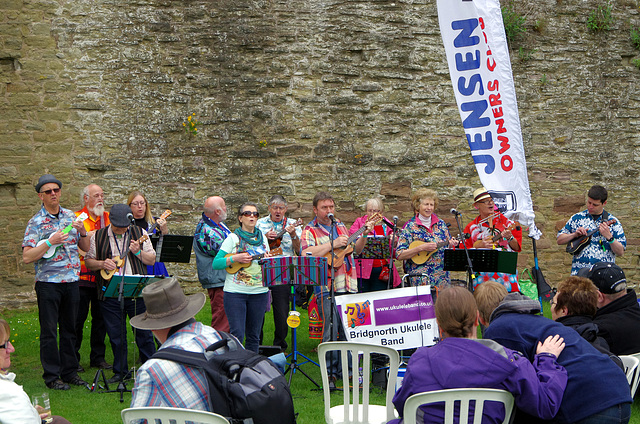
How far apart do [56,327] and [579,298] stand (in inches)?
187


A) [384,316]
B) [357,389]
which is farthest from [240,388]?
[384,316]

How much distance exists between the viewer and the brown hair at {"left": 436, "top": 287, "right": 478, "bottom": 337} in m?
3.17

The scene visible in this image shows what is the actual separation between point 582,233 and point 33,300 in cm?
744

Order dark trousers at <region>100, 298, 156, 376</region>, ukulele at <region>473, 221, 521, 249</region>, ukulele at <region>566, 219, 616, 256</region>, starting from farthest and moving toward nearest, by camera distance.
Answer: ukulele at <region>566, 219, 616, 256</region> < ukulele at <region>473, 221, 521, 249</region> < dark trousers at <region>100, 298, 156, 376</region>

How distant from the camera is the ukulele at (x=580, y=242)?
7.58 meters

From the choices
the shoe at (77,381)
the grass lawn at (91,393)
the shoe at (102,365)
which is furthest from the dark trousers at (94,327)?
the shoe at (77,381)

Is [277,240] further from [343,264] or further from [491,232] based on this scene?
[491,232]

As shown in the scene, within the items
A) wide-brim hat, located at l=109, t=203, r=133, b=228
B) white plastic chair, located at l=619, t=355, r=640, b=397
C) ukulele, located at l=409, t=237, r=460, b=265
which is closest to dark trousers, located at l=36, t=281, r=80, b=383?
wide-brim hat, located at l=109, t=203, r=133, b=228

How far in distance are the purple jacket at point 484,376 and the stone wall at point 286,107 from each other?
6811 mm

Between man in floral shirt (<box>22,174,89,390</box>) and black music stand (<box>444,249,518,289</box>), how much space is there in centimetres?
371

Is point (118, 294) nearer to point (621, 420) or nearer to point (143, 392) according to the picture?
point (143, 392)

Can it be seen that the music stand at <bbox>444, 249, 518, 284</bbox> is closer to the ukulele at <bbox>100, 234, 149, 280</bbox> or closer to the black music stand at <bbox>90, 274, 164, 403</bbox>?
the black music stand at <bbox>90, 274, 164, 403</bbox>

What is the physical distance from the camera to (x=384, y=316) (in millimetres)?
6219

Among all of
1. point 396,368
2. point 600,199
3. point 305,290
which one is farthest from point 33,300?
point 600,199
